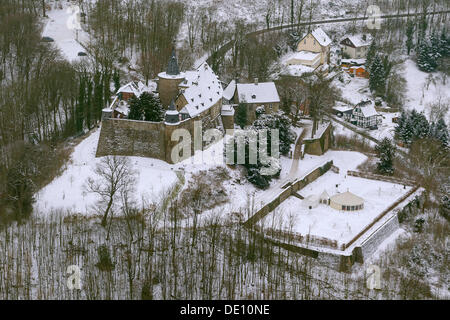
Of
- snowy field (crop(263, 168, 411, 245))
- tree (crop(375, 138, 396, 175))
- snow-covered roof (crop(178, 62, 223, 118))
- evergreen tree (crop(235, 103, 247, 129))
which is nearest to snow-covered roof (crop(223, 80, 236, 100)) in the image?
evergreen tree (crop(235, 103, 247, 129))

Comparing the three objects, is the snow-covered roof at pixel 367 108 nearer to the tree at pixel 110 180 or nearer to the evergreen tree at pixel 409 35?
the evergreen tree at pixel 409 35

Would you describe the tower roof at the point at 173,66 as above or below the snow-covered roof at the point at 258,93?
above

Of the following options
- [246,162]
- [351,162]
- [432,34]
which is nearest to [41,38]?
[246,162]

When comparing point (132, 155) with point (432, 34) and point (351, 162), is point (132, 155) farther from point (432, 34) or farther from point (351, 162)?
point (432, 34)

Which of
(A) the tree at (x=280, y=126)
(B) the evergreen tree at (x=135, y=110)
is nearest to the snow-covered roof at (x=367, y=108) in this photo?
(A) the tree at (x=280, y=126)

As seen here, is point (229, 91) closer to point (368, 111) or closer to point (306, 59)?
point (368, 111)

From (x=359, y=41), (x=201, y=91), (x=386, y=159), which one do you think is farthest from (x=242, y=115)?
(x=359, y=41)

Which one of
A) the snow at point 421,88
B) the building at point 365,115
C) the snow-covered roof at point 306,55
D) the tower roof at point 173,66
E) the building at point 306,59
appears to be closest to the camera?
the tower roof at point 173,66
